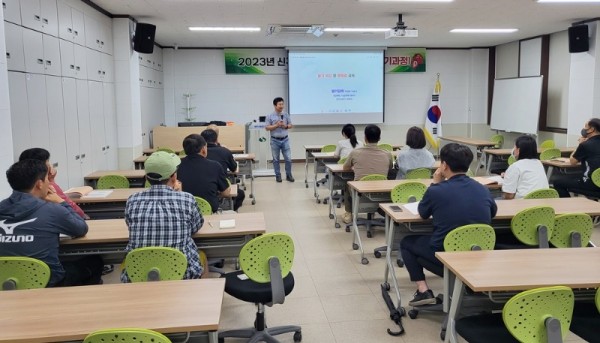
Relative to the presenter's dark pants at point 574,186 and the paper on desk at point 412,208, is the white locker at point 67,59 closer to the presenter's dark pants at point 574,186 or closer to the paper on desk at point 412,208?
the paper on desk at point 412,208

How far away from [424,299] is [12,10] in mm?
4307

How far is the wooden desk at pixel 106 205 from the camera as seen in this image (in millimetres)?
4539

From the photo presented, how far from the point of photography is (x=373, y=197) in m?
5.10

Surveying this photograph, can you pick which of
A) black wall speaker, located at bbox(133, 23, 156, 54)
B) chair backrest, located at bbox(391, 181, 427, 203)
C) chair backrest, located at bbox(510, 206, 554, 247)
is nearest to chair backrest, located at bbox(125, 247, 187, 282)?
chair backrest, located at bbox(510, 206, 554, 247)

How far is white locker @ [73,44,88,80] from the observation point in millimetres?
6032

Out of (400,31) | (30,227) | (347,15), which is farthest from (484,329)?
(347,15)

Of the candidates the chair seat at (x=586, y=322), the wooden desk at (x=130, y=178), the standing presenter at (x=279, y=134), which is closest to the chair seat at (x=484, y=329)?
the chair seat at (x=586, y=322)

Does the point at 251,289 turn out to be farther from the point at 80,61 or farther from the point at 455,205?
the point at 80,61

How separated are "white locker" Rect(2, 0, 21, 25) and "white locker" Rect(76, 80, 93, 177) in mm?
1562

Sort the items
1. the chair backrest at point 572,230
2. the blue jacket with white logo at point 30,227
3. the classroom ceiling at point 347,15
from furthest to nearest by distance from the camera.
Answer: the classroom ceiling at point 347,15 < the chair backrest at point 572,230 < the blue jacket with white logo at point 30,227

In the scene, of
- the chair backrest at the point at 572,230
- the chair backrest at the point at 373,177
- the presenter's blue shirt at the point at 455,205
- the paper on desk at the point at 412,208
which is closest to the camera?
Answer: the presenter's blue shirt at the point at 455,205

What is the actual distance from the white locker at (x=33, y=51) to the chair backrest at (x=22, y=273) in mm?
2768

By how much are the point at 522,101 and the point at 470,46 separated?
242cm

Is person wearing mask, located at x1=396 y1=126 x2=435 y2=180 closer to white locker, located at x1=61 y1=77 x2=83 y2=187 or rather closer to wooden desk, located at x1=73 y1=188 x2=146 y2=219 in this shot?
wooden desk, located at x1=73 y1=188 x2=146 y2=219
